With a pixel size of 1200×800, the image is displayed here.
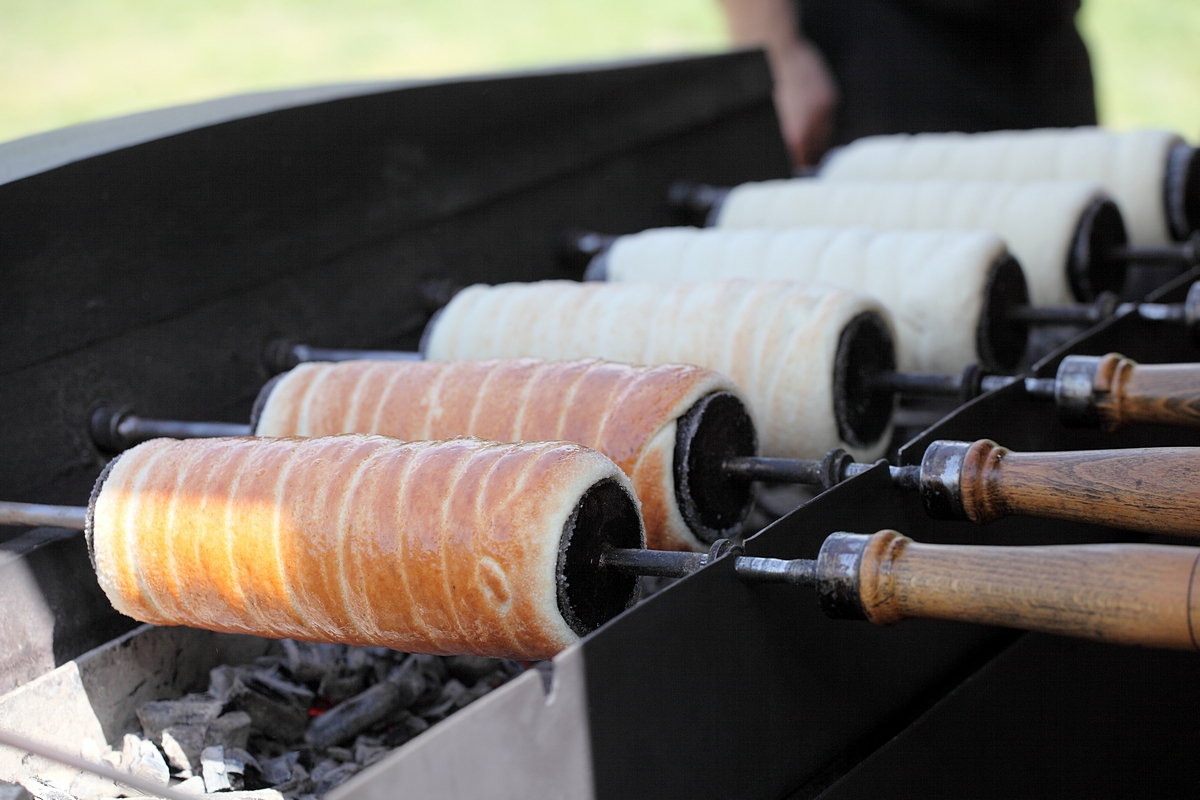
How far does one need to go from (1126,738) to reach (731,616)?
751 millimetres

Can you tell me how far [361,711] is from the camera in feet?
4.77

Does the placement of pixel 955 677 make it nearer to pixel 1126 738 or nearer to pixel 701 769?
pixel 1126 738

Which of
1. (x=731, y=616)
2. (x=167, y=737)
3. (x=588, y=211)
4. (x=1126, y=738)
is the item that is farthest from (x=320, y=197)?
(x=1126, y=738)

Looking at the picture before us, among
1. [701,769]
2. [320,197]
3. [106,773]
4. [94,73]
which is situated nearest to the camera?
[106,773]

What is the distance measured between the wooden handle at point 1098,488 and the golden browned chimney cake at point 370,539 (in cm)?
34

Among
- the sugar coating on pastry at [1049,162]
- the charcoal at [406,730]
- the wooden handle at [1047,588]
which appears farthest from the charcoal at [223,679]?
the sugar coating on pastry at [1049,162]

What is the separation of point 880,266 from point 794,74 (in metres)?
2.74

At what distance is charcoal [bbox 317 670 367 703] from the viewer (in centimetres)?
153

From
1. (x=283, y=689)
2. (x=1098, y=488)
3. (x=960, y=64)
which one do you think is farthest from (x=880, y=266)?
(x=960, y=64)

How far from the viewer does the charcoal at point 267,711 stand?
1419mm

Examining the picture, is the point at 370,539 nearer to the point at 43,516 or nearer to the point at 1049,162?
the point at 43,516

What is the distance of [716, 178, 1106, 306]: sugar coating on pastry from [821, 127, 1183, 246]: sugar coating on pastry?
276 mm

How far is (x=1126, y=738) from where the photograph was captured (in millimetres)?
1454

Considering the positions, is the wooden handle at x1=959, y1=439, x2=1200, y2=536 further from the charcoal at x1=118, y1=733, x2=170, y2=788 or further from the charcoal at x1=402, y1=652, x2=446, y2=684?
the charcoal at x1=118, y1=733, x2=170, y2=788
